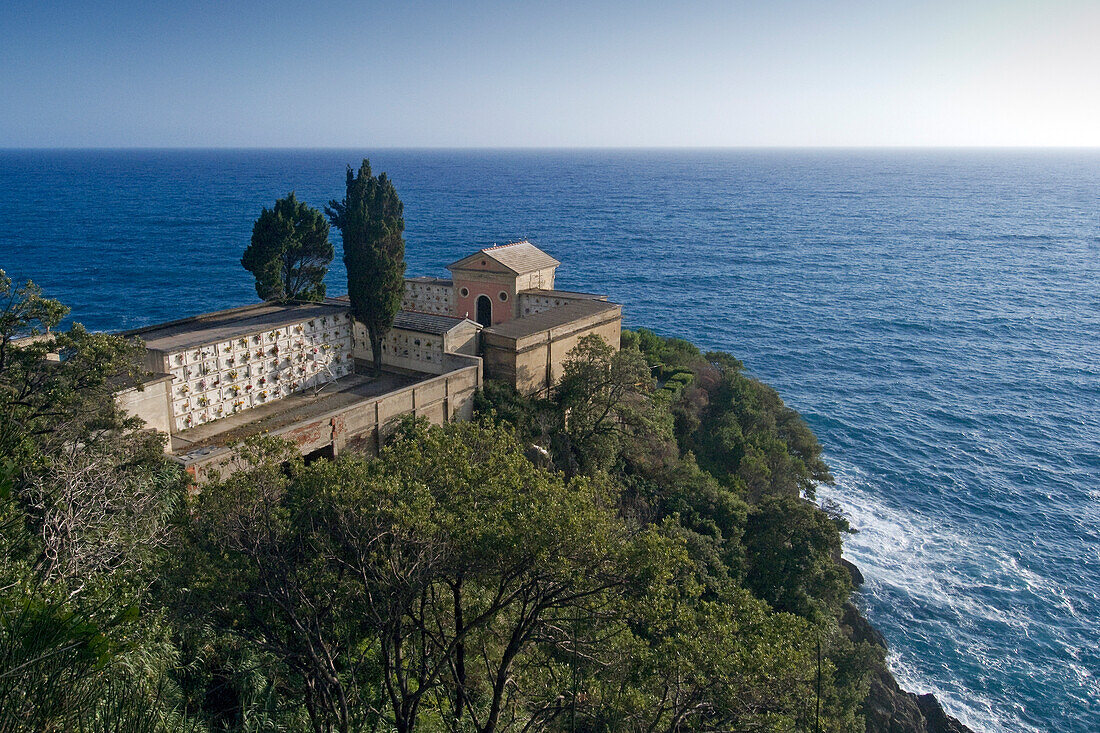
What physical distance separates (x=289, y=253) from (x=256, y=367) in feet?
26.7

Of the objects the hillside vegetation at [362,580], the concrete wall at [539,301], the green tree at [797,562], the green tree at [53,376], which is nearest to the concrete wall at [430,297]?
the concrete wall at [539,301]

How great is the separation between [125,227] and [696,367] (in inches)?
3599

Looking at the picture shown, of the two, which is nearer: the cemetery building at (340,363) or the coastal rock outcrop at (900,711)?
the cemetery building at (340,363)

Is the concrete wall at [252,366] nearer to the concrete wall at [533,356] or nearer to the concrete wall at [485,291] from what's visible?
the concrete wall at [533,356]

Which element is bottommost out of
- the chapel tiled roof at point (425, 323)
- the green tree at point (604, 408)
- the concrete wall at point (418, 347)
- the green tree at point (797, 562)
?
the green tree at point (797, 562)

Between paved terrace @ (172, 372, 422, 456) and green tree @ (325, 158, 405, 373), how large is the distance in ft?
7.96

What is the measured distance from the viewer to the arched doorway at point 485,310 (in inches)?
1537

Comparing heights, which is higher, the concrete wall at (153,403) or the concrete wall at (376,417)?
the concrete wall at (153,403)

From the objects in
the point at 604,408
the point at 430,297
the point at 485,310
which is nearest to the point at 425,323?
the point at 485,310

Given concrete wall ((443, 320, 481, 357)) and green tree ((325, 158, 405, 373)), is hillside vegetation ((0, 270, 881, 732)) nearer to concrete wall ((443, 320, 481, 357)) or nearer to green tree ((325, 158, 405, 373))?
green tree ((325, 158, 405, 373))

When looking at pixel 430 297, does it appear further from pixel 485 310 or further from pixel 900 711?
pixel 900 711

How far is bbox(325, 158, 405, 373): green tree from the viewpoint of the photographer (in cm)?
3105

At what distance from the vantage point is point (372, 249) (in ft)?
102

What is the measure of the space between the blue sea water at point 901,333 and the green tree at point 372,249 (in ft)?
81.0
